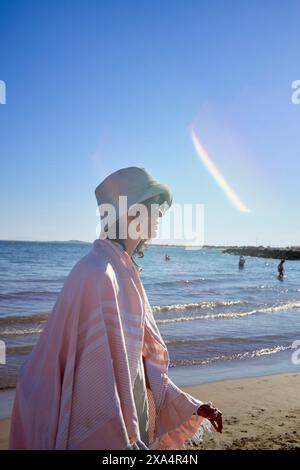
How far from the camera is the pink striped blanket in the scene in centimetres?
219

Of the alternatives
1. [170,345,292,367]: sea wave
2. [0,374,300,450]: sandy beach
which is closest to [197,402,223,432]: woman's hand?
[0,374,300,450]: sandy beach

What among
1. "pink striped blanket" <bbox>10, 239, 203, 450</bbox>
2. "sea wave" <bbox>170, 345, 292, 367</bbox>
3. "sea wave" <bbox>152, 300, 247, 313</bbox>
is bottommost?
"sea wave" <bbox>152, 300, 247, 313</bbox>

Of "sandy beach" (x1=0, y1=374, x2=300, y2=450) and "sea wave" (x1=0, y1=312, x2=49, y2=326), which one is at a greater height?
"sandy beach" (x1=0, y1=374, x2=300, y2=450)

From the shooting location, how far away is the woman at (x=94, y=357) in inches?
86.4

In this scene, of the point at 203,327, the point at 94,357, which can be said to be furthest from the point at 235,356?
the point at 94,357

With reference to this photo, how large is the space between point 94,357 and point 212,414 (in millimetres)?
1069

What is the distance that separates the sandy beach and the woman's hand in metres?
2.25

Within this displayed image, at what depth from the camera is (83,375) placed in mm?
2236

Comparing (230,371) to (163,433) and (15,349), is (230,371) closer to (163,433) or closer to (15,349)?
(15,349)

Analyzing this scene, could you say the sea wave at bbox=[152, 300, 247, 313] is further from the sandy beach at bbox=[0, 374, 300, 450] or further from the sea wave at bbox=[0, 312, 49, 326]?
Answer: the sandy beach at bbox=[0, 374, 300, 450]

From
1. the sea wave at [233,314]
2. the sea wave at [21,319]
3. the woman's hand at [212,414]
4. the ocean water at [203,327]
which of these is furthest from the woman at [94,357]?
the sea wave at [233,314]

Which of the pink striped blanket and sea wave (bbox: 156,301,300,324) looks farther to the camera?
sea wave (bbox: 156,301,300,324)
